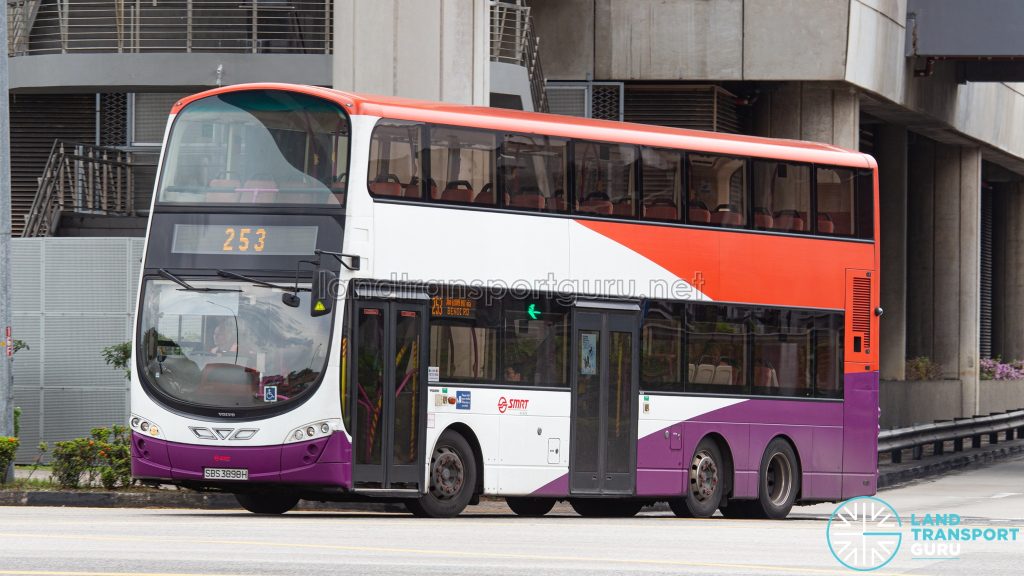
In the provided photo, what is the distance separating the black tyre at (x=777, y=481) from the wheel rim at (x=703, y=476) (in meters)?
0.75

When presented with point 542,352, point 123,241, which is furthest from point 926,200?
point 542,352

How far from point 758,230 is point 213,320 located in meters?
7.20

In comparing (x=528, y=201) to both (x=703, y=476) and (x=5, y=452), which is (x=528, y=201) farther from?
(x=5, y=452)

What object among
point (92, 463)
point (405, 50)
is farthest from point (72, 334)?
point (405, 50)

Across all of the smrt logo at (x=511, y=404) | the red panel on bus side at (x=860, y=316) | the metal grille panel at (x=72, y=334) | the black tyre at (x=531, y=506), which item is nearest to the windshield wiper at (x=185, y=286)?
the smrt logo at (x=511, y=404)

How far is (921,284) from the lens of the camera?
159ft

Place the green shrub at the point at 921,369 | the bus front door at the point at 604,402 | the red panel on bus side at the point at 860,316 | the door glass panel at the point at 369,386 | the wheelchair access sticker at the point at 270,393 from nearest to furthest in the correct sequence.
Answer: the wheelchair access sticker at the point at 270,393, the door glass panel at the point at 369,386, the bus front door at the point at 604,402, the red panel on bus side at the point at 860,316, the green shrub at the point at 921,369

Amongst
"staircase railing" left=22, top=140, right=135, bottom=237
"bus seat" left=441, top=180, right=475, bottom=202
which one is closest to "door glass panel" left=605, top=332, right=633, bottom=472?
"bus seat" left=441, top=180, right=475, bottom=202

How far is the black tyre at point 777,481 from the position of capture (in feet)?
69.8

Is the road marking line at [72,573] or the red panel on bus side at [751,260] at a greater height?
the red panel on bus side at [751,260]

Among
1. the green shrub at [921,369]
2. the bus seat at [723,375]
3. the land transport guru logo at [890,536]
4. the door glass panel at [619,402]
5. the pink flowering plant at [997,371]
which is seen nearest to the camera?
the land transport guru logo at [890,536]

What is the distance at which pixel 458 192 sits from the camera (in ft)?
58.6

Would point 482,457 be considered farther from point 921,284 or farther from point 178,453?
point 921,284

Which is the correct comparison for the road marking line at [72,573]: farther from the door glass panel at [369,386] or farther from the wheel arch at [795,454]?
the wheel arch at [795,454]
